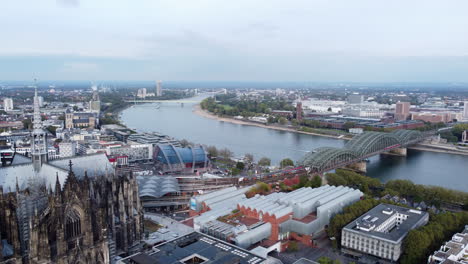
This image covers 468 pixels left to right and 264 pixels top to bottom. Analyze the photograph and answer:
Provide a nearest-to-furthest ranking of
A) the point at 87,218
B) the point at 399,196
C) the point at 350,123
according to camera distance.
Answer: the point at 87,218
the point at 399,196
the point at 350,123

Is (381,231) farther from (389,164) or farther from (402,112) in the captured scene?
(402,112)

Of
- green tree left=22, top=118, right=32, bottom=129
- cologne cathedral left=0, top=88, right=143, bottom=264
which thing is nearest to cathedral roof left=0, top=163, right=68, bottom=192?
cologne cathedral left=0, top=88, right=143, bottom=264

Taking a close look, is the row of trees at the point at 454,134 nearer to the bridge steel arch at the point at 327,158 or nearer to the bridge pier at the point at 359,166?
the bridge pier at the point at 359,166

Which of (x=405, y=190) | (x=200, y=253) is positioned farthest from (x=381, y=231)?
(x=200, y=253)

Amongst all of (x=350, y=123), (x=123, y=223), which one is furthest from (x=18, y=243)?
(x=350, y=123)

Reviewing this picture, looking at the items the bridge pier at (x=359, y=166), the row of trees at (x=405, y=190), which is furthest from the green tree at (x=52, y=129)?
the row of trees at (x=405, y=190)

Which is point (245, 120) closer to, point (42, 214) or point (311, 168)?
point (311, 168)
